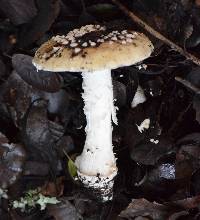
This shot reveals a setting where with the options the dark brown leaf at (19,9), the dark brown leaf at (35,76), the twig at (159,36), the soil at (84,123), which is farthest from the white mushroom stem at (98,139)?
the dark brown leaf at (19,9)

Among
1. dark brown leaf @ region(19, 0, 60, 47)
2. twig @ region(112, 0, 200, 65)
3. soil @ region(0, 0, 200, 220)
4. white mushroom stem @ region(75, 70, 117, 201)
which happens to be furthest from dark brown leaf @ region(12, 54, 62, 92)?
twig @ region(112, 0, 200, 65)

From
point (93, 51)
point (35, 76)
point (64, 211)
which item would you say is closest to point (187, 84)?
point (93, 51)

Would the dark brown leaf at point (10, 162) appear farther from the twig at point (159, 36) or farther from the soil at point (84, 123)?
the twig at point (159, 36)

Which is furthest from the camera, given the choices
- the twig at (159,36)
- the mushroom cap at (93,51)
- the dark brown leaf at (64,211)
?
the dark brown leaf at (64,211)

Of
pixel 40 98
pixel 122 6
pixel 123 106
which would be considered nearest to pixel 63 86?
pixel 40 98

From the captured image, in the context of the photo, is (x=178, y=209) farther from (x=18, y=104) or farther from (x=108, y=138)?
(x=18, y=104)

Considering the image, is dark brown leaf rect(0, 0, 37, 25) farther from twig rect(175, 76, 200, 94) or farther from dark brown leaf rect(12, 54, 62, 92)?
twig rect(175, 76, 200, 94)

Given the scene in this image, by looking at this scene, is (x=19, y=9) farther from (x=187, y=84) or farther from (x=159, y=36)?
(x=187, y=84)
